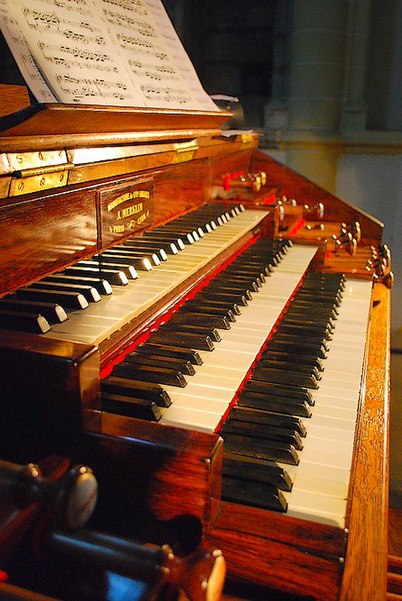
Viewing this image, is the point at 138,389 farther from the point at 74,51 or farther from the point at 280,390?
the point at 74,51

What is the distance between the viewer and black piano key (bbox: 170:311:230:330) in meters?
1.69

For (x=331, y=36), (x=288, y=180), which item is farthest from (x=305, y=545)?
(x=331, y=36)

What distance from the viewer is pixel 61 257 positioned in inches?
62.2

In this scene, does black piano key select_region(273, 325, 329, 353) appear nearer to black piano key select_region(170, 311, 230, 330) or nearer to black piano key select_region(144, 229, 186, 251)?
black piano key select_region(170, 311, 230, 330)

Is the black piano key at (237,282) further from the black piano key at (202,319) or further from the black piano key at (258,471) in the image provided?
the black piano key at (258,471)

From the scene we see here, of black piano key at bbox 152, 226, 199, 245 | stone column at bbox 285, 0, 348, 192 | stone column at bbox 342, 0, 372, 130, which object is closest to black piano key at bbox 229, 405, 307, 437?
black piano key at bbox 152, 226, 199, 245

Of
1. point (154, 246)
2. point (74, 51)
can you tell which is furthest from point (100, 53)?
point (154, 246)

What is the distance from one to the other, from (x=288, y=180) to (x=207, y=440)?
295 cm

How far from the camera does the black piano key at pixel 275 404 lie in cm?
137

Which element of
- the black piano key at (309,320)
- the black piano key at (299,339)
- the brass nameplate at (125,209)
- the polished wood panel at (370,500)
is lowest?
the polished wood panel at (370,500)

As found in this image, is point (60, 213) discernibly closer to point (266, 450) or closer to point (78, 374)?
point (78, 374)

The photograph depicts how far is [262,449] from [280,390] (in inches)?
10.8

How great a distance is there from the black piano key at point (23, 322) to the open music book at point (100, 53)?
1.79 ft

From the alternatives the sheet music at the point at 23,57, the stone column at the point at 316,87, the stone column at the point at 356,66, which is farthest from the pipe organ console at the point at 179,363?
the stone column at the point at 356,66
